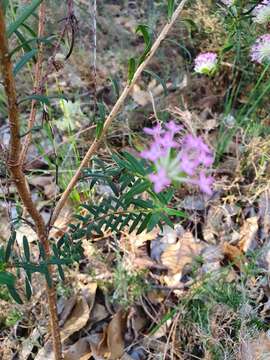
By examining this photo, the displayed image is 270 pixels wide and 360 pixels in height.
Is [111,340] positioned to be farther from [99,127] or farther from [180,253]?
[99,127]

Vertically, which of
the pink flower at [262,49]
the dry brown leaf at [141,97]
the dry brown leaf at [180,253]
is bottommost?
the dry brown leaf at [180,253]

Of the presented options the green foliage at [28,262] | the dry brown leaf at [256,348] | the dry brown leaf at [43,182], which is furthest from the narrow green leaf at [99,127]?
the dry brown leaf at [43,182]

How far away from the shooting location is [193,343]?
126cm

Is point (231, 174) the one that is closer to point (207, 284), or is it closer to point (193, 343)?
point (207, 284)

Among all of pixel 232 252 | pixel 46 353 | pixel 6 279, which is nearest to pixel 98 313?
pixel 46 353

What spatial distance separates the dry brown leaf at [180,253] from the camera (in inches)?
58.7

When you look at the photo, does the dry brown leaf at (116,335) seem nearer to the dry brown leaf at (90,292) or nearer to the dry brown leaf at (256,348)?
the dry brown leaf at (90,292)

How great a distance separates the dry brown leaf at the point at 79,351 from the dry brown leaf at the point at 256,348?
1.41 feet

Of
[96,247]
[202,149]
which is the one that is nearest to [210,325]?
[96,247]

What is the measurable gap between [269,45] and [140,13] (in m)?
1.18

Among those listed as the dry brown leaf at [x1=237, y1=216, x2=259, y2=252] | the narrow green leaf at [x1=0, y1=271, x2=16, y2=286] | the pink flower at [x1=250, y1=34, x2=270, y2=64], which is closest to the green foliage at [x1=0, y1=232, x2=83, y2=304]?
the narrow green leaf at [x1=0, y1=271, x2=16, y2=286]

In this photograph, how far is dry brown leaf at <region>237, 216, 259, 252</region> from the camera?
5.00 feet

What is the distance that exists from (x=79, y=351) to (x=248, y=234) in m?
0.63

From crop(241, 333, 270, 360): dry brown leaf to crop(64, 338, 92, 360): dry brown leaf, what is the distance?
1.41 ft
